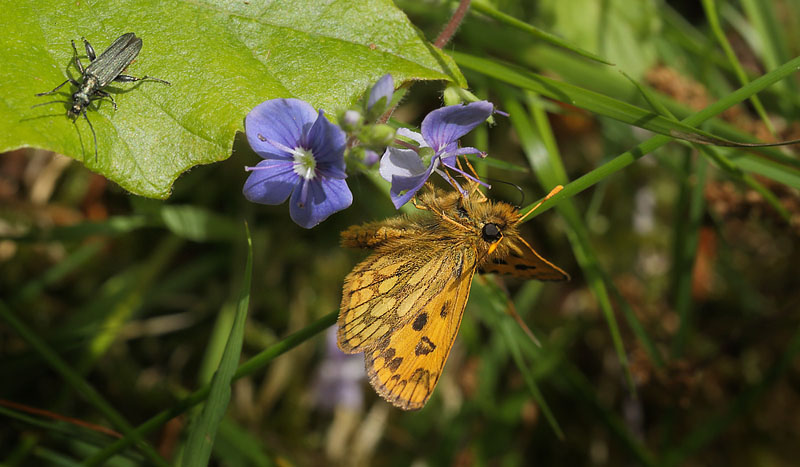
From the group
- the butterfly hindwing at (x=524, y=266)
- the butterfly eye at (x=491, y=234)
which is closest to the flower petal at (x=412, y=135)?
the butterfly eye at (x=491, y=234)

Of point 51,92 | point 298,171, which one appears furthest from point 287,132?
point 51,92

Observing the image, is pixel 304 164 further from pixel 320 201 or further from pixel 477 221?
pixel 477 221

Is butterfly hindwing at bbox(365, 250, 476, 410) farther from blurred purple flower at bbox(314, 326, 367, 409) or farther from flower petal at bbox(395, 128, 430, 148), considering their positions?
blurred purple flower at bbox(314, 326, 367, 409)

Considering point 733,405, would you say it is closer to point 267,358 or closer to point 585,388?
point 585,388

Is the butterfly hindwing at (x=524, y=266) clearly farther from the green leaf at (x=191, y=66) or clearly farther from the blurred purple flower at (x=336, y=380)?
the blurred purple flower at (x=336, y=380)

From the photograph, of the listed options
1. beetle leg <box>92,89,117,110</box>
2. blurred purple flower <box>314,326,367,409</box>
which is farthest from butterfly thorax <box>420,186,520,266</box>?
blurred purple flower <box>314,326,367,409</box>

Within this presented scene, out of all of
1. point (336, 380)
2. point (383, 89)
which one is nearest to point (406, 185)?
point (383, 89)
